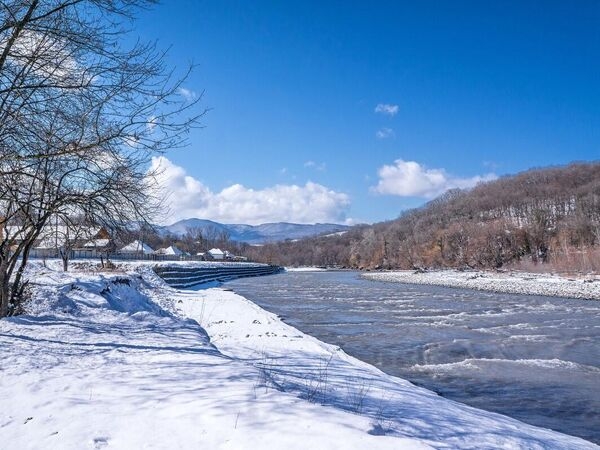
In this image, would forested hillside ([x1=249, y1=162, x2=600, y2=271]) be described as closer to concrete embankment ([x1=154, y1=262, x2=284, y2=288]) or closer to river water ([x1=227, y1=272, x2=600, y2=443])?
river water ([x1=227, y1=272, x2=600, y2=443])

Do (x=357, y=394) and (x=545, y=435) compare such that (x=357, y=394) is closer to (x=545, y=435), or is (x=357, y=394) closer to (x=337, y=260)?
(x=545, y=435)

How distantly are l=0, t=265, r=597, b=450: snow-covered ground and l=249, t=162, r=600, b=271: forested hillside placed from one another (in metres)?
56.3

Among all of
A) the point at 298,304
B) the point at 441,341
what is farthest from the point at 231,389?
the point at 298,304

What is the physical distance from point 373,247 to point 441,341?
13622 centimetres

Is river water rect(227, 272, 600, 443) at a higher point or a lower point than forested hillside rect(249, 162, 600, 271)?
lower

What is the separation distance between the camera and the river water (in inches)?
342

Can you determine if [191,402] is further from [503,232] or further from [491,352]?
[503,232]

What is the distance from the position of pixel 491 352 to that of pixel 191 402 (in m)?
11.5

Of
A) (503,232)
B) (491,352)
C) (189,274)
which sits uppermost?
(503,232)

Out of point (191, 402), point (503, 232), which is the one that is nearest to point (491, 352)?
point (191, 402)

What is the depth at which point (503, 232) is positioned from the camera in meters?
93.1

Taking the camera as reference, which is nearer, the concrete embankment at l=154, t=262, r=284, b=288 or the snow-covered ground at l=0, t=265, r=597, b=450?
the snow-covered ground at l=0, t=265, r=597, b=450

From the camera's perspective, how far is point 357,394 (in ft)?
20.7

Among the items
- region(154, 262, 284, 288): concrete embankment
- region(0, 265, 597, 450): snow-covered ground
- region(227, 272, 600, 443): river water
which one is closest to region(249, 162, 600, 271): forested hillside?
region(227, 272, 600, 443): river water
